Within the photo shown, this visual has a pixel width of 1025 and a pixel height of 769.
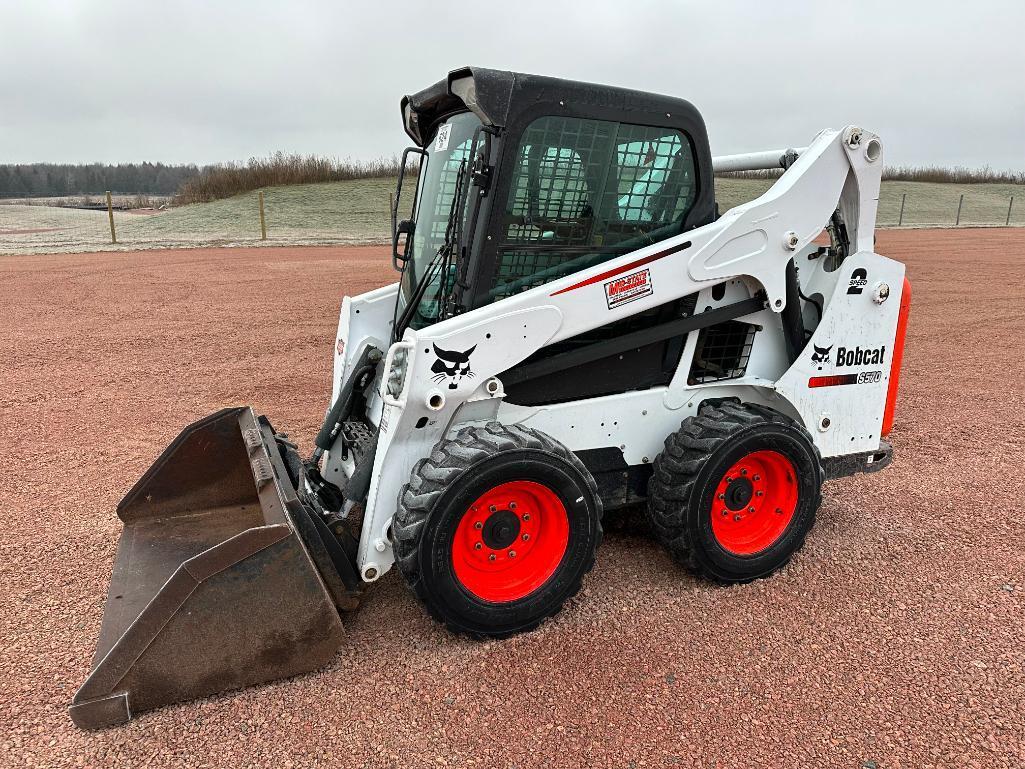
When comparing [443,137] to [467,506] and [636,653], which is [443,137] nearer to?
[467,506]

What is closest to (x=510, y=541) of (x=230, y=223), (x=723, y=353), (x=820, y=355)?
(x=723, y=353)

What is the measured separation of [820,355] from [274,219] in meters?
28.9

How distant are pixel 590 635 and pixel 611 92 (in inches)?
93.6

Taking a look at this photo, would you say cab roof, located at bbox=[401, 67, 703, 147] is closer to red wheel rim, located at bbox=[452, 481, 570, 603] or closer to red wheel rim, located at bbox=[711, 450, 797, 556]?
red wheel rim, located at bbox=[452, 481, 570, 603]

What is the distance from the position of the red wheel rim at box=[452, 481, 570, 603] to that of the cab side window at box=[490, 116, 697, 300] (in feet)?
2.95

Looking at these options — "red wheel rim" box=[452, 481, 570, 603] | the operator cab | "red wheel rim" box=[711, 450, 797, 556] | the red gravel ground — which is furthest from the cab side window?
the red gravel ground

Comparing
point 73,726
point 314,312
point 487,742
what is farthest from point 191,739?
point 314,312

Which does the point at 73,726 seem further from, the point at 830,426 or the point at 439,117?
the point at 830,426

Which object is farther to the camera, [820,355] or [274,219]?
[274,219]

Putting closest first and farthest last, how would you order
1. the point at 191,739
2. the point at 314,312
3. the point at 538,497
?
1. the point at 191,739
2. the point at 538,497
3. the point at 314,312

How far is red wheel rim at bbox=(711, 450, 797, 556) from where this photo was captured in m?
3.51

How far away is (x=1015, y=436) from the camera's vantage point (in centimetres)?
574

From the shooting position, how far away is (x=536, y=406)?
335cm

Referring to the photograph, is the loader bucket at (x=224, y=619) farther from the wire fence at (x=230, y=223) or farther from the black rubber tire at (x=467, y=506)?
the wire fence at (x=230, y=223)
